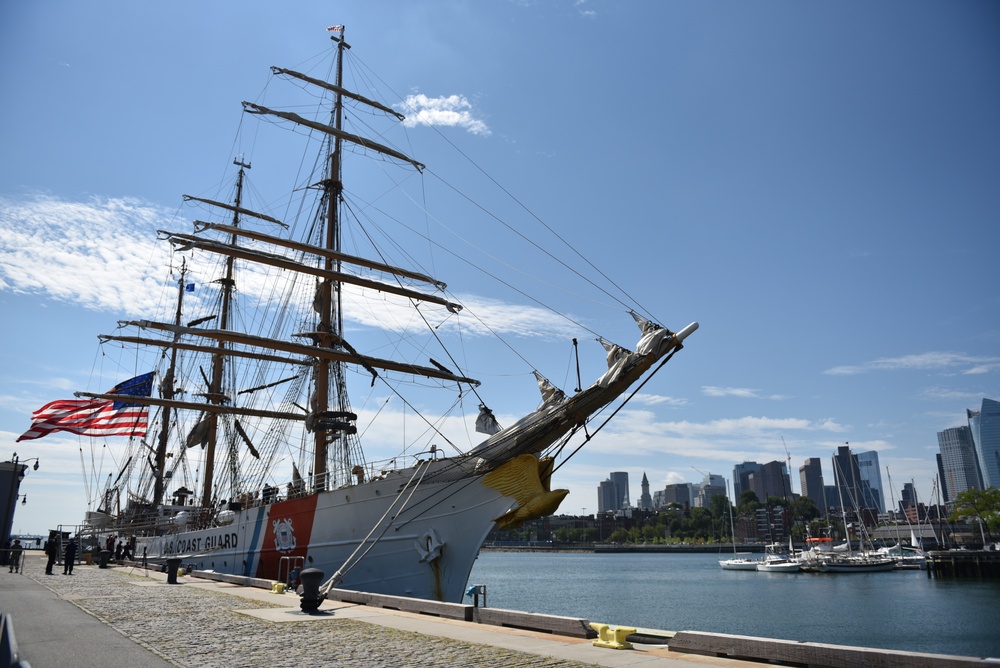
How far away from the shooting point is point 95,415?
109 ft

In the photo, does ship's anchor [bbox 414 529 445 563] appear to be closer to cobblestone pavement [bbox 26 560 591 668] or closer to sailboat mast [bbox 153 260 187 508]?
cobblestone pavement [bbox 26 560 591 668]

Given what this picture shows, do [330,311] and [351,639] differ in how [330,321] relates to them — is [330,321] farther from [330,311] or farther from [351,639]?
[351,639]

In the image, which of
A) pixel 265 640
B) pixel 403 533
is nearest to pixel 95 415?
pixel 403 533

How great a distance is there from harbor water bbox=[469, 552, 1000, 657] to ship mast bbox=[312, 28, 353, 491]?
15.4m

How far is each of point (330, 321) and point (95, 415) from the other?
552 inches

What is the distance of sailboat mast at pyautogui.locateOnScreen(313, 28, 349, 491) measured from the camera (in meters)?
25.7

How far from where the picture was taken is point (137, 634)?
1010cm

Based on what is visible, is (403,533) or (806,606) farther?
(806,606)

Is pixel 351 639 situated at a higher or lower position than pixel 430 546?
lower

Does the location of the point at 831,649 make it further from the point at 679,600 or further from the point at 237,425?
the point at 679,600

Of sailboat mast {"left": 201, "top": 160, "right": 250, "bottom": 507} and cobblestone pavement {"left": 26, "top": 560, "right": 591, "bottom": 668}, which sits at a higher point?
sailboat mast {"left": 201, "top": 160, "right": 250, "bottom": 507}

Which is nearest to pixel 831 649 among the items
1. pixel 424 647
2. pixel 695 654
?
pixel 695 654

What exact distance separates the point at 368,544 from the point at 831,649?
14681 millimetres

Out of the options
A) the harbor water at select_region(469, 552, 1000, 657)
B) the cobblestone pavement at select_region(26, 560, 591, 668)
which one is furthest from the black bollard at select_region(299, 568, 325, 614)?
the harbor water at select_region(469, 552, 1000, 657)
